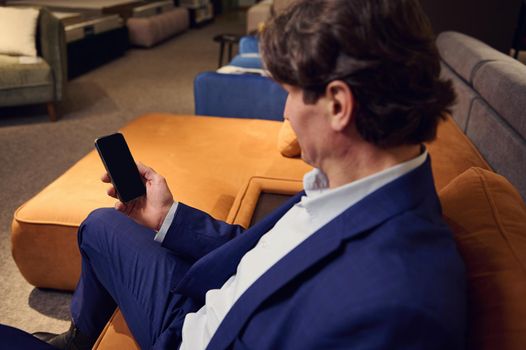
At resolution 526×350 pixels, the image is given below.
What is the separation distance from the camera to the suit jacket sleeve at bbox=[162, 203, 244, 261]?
2.99 ft

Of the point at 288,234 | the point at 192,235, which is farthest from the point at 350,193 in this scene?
the point at 192,235

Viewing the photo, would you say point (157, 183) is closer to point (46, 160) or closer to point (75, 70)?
point (46, 160)

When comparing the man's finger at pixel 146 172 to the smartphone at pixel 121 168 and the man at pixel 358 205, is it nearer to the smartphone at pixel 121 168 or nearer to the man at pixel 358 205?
the smartphone at pixel 121 168

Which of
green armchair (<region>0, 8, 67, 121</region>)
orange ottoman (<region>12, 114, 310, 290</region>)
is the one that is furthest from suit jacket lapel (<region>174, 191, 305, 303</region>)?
green armchair (<region>0, 8, 67, 121</region>)

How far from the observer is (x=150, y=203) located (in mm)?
1013

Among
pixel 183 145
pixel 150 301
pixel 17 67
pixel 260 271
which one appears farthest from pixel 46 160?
pixel 260 271

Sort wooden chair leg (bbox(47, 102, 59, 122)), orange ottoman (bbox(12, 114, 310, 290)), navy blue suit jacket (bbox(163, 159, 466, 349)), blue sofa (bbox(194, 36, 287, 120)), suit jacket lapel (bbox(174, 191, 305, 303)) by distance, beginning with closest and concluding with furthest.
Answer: navy blue suit jacket (bbox(163, 159, 466, 349)) → suit jacket lapel (bbox(174, 191, 305, 303)) → orange ottoman (bbox(12, 114, 310, 290)) → blue sofa (bbox(194, 36, 287, 120)) → wooden chair leg (bbox(47, 102, 59, 122))

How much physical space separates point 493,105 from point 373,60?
3.25ft

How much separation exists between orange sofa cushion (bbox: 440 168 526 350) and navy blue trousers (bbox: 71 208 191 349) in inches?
19.3

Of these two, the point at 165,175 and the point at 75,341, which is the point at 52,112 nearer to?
the point at 165,175

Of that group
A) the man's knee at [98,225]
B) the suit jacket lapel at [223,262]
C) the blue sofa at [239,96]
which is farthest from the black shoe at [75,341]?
the blue sofa at [239,96]

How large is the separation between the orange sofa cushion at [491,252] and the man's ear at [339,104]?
0.28 metres

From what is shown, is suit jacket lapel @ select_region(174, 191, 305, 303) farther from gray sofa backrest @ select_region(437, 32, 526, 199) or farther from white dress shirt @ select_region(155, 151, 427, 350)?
gray sofa backrest @ select_region(437, 32, 526, 199)

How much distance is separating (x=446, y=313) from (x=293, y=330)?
18 centimetres
